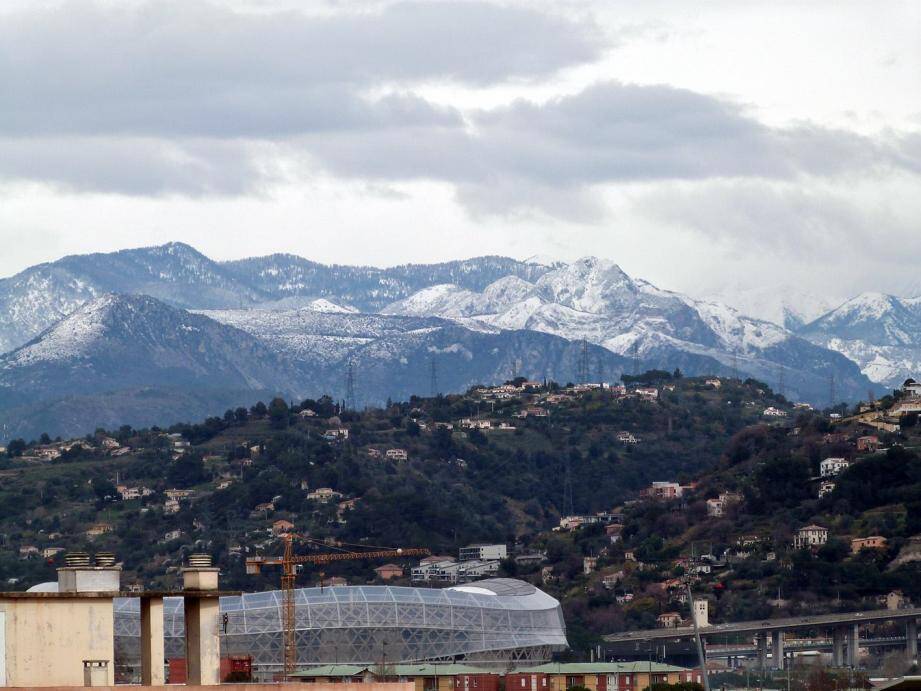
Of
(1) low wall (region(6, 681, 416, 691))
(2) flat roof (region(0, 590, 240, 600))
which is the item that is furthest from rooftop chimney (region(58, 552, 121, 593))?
(1) low wall (region(6, 681, 416, 691))

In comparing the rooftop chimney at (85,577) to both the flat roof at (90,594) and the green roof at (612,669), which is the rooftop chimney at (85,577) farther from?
the green roof at (612,669)

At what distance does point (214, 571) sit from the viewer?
169 feet

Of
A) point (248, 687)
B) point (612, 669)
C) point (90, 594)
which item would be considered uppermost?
point (90, 594)

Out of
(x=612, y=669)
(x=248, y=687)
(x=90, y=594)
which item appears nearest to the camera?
→ (x=90, y=594)

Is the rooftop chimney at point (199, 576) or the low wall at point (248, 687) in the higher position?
the rooftop chimney at point (199, 576)

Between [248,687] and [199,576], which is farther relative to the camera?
[199,576]

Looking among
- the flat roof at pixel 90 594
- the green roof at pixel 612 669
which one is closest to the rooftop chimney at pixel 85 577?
the flat roof at pixel 90 594

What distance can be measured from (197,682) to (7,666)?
554 cm

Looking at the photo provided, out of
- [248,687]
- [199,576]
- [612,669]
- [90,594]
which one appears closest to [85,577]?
[90,594]

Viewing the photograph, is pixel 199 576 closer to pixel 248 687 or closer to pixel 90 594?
pixel 248 687

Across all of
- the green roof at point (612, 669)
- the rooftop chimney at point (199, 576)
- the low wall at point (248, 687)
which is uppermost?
the rooftop chimney at point (199, 576)

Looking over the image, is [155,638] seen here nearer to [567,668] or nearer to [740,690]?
[740,690]

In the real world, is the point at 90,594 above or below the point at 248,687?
above

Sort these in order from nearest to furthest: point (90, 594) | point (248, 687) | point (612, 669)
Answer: point (90, 594), point (248, 687), point (612, 669)
